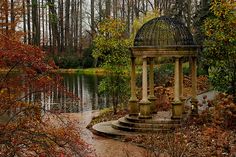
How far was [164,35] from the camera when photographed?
56.3 ft

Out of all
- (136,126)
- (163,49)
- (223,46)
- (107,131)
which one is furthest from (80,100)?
(223,46)

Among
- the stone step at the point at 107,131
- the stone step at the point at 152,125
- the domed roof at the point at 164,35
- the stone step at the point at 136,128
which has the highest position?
the domed roof at the point at 164,35

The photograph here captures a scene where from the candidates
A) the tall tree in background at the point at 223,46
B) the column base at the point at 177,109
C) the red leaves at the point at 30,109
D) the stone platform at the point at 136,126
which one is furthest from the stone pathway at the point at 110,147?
the tall tree in background at the point at 223,46

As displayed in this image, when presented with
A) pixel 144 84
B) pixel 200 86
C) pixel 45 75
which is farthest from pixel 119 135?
pixel 200 86

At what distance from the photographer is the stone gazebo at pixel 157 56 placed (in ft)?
54.3

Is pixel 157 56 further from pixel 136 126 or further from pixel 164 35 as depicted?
pixel 136 126

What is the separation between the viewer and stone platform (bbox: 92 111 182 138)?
53.0ft

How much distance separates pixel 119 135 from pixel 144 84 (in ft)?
7.18

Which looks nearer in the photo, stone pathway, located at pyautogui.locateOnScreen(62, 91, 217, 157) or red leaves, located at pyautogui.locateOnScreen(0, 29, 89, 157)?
red leaves, located at pyautogui.locateOnScreen(0, 29, 89, 157)

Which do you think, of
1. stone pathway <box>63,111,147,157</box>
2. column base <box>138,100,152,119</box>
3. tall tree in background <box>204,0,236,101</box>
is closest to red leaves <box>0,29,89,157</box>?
stone pathway <box>63,111,147,157</box>

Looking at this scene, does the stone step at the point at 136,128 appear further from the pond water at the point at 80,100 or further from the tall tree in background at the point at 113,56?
the tall tree in background at the point at 113,56

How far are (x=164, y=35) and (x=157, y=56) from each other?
3.18 ft

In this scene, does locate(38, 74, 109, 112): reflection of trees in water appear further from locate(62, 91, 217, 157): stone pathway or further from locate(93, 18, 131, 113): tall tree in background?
locate(62, 91, 217, 157): stone pathway

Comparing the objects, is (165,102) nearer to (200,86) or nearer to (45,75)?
(200,86)
